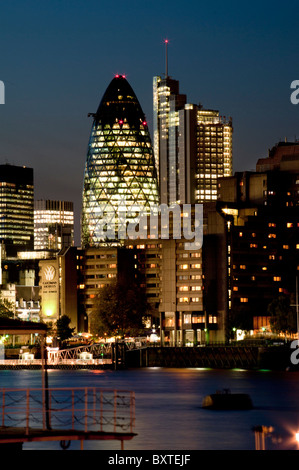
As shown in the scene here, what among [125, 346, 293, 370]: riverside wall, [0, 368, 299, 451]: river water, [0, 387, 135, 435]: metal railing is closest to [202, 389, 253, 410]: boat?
[0, 368, 299, 451]: river water

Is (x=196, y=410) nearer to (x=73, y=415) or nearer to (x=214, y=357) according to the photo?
(x=73, y=415)

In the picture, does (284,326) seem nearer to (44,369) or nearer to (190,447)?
(190,447)

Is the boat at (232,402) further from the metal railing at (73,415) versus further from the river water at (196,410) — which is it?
the metal railing at (73,415)

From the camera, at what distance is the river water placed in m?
67.5

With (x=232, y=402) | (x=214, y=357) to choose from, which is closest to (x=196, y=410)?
(x=232, y=402)

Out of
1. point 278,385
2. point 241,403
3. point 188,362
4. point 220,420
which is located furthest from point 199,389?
point 188,362

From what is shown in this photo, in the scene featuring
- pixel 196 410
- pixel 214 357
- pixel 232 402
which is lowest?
pixel 196 410

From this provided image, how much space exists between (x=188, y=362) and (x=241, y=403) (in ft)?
306

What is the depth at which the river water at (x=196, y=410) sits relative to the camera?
6750 centimetres

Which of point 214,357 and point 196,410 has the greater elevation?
point 214,357

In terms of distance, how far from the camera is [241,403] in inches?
3583

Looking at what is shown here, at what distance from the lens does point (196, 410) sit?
3652 inches

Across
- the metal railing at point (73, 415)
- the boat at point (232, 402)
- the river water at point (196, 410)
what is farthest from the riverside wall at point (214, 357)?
the boat at point (232, 402)
